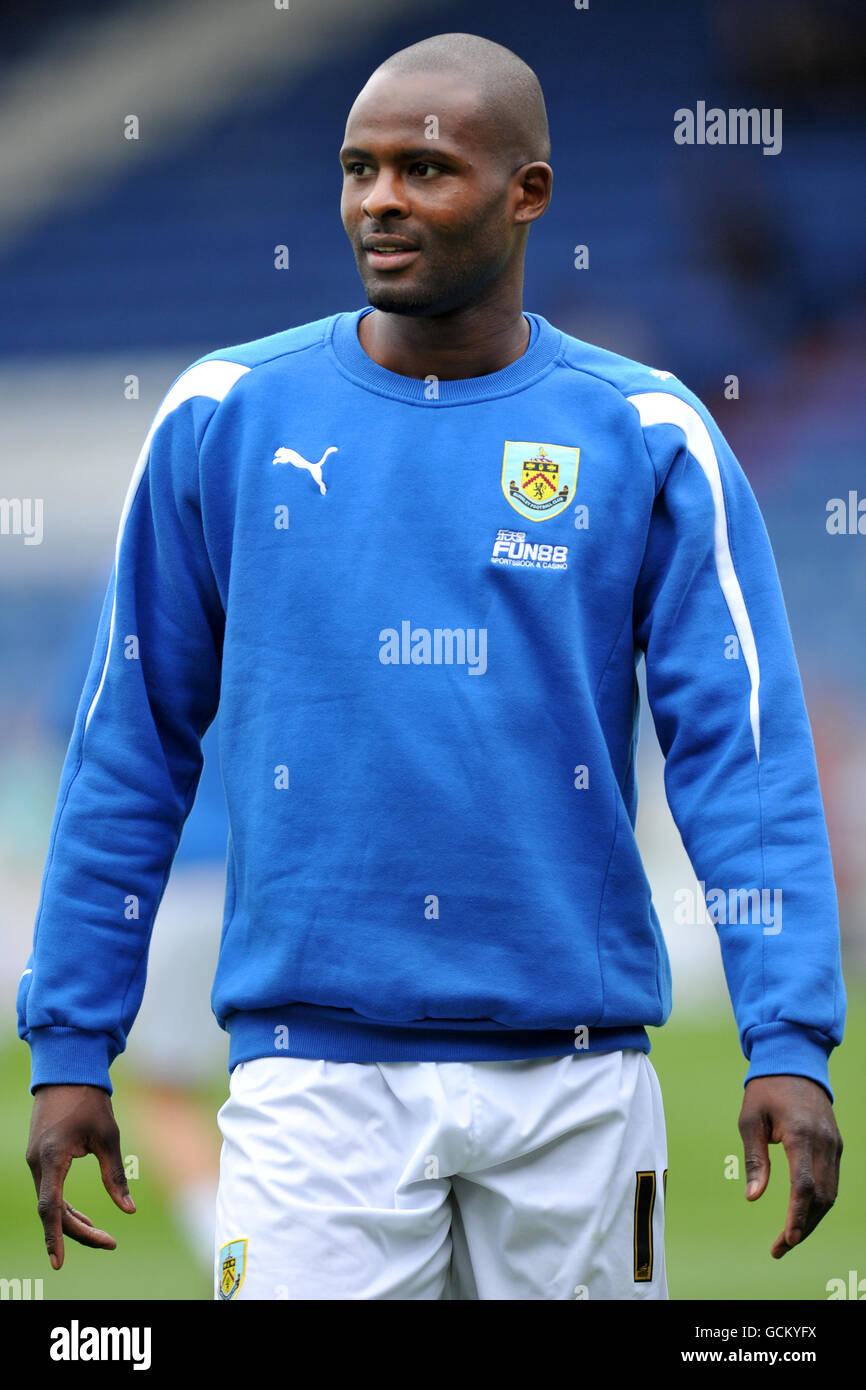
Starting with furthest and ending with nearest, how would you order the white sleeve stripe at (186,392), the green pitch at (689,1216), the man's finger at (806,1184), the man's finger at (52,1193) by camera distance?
the green pitch at (689,1216) < the white sleeve stripe at (186,392) < the man's finger at (52,1193) < the man's finger at (806,1184)

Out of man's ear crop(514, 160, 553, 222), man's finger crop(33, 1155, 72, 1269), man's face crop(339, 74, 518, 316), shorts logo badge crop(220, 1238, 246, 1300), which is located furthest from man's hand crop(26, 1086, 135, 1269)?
man's ear crop(514, 160, 553, 222)

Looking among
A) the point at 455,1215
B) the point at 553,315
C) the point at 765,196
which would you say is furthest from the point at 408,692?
the point at 765,196

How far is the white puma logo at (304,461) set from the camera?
1771 mm

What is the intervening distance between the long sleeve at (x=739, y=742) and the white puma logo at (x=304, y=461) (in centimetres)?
32

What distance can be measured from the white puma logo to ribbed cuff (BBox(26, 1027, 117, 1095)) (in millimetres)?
573

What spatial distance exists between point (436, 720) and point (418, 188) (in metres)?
0.50

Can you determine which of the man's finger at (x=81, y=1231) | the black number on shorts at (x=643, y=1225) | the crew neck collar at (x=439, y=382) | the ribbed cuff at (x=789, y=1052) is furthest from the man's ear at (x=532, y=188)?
the man's finger at (x=81, y=1231)

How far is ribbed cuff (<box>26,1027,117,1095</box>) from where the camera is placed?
178 cm

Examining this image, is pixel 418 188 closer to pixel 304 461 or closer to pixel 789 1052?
pixel 304 461

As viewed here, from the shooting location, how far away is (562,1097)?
1737mm

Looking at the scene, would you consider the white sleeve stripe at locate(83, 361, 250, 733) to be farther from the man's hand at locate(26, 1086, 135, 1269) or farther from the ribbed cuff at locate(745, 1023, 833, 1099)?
the ribbed cuff at locate(745, 1023, 833, 1099)

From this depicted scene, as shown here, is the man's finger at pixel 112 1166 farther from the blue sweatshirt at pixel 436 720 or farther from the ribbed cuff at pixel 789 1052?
the ribbed cuff at pixel 789 1052

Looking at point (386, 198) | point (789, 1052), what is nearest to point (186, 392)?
point (386, 198)

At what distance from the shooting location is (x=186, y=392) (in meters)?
1.85
